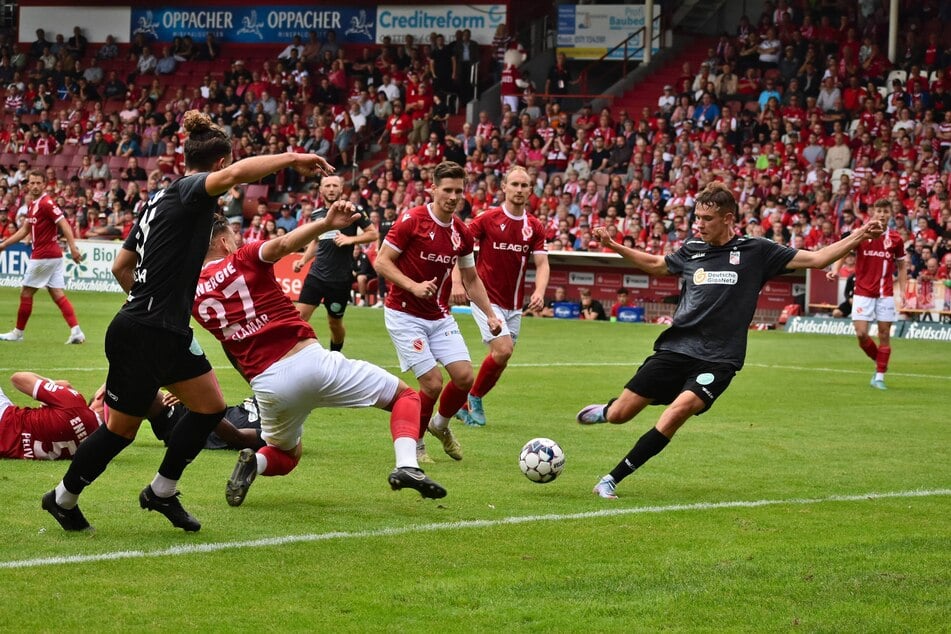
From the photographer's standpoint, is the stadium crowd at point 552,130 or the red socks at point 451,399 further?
the stadium crowd at point 552,130

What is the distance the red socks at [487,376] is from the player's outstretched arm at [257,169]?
601cm

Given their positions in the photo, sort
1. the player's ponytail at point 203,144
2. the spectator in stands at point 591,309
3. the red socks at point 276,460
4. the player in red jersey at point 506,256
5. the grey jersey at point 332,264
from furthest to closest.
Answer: the spectator in stands at point 591,309 → the grey jersey at point 332,264 → the player in red jersey at point 506,256 → the red socks at point 276,460 → the player's ponytail at point 203,144

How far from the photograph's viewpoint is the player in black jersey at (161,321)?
22.6 ft

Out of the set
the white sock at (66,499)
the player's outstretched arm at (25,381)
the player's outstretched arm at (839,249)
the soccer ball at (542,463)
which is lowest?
the soccer ball at (542,463)

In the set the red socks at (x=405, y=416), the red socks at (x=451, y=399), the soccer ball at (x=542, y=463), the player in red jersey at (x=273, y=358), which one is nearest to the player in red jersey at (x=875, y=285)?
the red socks at (x=451, y=399)

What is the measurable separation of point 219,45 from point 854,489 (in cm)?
4111

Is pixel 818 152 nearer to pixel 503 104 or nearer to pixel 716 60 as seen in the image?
pixel 716 60

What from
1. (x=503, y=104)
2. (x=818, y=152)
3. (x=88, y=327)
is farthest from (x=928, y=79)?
(x=88, y=327)

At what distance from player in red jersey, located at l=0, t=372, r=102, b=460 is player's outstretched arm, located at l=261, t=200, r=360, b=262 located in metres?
2.75

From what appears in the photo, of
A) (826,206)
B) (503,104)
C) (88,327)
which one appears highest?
(503,104)

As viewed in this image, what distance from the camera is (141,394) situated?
6980 mm

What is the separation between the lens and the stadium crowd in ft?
97.9

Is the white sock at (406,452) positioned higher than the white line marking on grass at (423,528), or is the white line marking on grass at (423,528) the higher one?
the white sock at (406,452)

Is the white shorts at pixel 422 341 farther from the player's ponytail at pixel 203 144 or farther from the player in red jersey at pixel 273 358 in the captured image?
the player's ponytail at pixel 203 144
